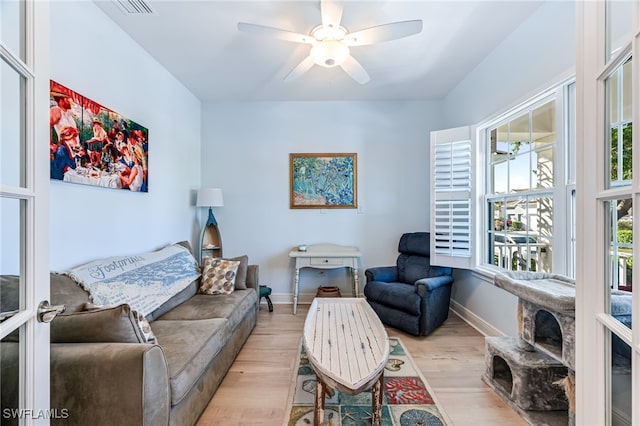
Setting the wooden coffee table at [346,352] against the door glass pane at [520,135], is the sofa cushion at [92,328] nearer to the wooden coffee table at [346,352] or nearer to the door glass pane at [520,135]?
the wooden coffee table at [346,352]

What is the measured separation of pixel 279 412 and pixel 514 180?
261 centimetres

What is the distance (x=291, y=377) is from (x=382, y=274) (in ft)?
5.36

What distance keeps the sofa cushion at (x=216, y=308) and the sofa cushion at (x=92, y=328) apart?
2.93 feet

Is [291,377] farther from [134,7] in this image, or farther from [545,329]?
[134,7]

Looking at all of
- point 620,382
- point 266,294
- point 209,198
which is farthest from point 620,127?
point 209,198

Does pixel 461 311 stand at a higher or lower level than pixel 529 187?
lower

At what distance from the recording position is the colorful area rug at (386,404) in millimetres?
1691

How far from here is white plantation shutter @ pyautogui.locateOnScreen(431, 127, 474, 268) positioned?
307 cm

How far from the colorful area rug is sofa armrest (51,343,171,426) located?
884 millimetres

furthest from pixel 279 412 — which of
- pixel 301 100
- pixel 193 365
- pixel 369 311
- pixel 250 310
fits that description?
pixel 301 100

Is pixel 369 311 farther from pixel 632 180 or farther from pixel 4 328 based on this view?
pixel 4 328

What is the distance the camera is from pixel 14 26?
0.84 m

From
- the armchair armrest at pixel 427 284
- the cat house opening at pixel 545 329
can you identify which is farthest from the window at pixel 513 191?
the cat house opening at pixel 545 329

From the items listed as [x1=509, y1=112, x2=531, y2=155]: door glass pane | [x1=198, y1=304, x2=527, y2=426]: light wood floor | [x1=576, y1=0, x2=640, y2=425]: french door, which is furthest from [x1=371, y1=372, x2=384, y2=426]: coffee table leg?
[x1=509, y1=112, x2=531, y2=155]: door glass pane
